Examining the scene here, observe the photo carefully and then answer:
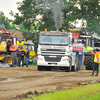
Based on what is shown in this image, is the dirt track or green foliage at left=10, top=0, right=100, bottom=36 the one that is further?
green foliage at left=10, top=0, right=100, bottom=36

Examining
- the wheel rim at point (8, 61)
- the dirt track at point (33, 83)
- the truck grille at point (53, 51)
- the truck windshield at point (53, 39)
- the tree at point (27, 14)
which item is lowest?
the dirt track at point (33, 83)

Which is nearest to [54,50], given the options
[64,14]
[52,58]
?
[52,58]

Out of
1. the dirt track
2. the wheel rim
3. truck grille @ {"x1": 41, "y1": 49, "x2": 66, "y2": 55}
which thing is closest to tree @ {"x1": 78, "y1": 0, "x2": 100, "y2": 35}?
the wheel rim

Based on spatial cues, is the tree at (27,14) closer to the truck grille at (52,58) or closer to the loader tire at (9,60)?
the loader tire at (9,60)

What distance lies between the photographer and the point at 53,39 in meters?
21.6

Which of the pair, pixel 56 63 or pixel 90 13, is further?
pixel 90 13

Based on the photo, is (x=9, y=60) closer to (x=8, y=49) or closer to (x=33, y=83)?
(x=8, y=49)

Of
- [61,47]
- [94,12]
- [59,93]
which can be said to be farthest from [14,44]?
[94,12]

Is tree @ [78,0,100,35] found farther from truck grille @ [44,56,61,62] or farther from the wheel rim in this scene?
truck grille @ [44,56,61,62]

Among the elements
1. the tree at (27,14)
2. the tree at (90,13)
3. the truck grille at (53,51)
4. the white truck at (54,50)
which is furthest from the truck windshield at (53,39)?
the tree at (27,14)

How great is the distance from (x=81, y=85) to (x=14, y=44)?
54.2ft

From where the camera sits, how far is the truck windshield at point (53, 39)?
2144 cm

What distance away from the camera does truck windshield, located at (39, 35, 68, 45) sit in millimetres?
21438

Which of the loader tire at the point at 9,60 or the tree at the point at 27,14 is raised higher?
the tree at the point at 27,14
